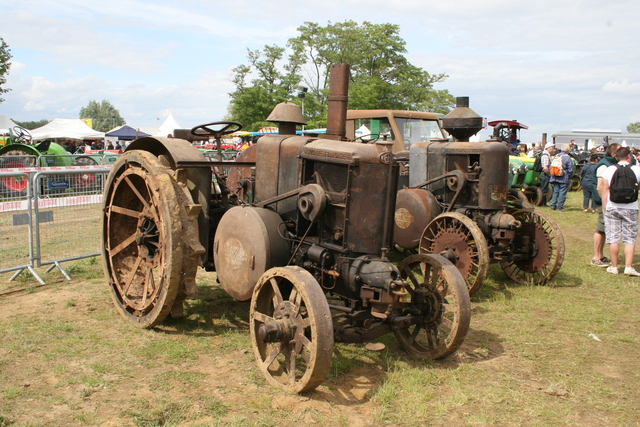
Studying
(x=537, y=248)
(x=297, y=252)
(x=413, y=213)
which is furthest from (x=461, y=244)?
(x=297, y=252)

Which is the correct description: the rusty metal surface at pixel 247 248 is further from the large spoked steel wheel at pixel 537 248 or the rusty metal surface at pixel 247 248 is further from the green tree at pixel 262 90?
the green tree at pixel 262 90

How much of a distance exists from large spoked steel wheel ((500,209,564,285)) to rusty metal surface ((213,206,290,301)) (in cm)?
373

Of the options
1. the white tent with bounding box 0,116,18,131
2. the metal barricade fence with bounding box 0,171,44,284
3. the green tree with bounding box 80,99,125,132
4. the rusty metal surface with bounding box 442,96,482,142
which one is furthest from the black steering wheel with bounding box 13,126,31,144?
the green tree with bounding box 80,99,125,132

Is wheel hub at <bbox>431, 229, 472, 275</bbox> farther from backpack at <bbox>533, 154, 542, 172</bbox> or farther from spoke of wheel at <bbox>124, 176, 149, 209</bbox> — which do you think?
backpack at <bbox>533, 154, 542, 172</bbox>

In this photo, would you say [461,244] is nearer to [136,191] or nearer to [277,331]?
[277,331]

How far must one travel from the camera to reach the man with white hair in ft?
41.8

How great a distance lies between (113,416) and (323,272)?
1.61m

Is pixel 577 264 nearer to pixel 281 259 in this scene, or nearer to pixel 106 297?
pixel 281 259

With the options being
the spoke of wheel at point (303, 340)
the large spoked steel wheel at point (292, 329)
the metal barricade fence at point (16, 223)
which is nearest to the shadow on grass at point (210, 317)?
the large spoked steel wheel at point (292, 329)

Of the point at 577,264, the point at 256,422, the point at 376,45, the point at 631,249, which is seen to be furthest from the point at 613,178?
the point at 376,45

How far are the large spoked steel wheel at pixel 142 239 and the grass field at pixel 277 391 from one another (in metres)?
0.26

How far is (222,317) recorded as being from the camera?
15.7ft

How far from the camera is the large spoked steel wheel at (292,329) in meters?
3.09

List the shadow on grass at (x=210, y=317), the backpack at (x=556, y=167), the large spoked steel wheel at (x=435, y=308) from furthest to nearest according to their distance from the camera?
the backpack at (x=556, y=167), the shadow on grass at (x=210, y=317), the large spoked steel wheel at (x=435, y=308)
